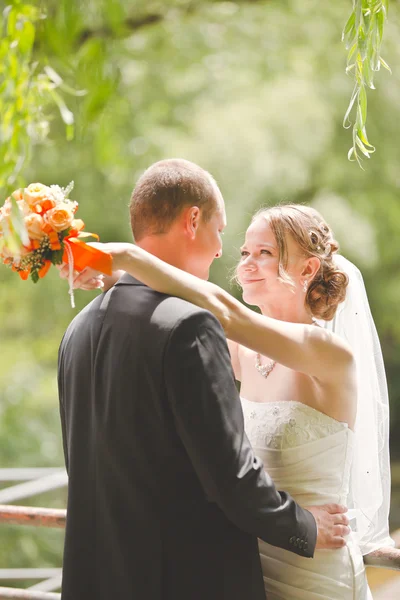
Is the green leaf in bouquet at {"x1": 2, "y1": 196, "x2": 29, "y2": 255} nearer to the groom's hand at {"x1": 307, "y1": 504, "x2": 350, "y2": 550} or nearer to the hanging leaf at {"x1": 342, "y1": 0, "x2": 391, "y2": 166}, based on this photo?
the hanging leaf at {"x1": 342, "y1": 0, "x2": 391, "y2": 166}

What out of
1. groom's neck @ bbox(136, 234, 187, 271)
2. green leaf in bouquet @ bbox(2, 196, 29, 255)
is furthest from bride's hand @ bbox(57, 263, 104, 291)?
green leaf in bouquet @ bbox(2, 196, 29, 255)

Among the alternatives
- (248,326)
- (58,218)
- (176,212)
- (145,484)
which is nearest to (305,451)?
(248,326)

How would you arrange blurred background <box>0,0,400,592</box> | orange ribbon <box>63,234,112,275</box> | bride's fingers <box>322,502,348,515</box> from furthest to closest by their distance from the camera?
1. blurred background <box>0,0,400,592</box>
2. bride's fingers <box>322,502,348,515</box>
3. orange ribbon <box>63,234,112,275</box>

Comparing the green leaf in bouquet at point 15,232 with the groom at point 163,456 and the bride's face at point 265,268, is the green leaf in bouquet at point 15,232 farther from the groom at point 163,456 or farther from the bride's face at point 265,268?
the bride's face at point 265,268

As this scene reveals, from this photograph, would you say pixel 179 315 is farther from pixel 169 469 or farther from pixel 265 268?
pixel 265 268

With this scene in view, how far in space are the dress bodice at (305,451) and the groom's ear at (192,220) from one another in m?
0.63

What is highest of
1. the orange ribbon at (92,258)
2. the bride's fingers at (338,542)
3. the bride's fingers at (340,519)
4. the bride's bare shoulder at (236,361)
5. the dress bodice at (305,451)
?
the orange ribbon at (92,258)

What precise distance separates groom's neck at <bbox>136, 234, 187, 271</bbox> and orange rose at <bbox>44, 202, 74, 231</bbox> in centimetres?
30

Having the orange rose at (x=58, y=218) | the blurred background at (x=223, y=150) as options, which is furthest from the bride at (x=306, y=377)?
the blurred background at (x=223, y=150)

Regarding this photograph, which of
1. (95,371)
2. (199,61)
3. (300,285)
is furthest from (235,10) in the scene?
(95,371)

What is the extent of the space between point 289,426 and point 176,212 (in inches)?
28.9

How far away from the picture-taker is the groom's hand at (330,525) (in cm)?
212

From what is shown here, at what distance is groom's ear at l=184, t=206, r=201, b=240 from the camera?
81.9 inches

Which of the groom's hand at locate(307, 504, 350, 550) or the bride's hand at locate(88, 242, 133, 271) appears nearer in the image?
the bride's hand at locate(88, 242, 133, 271)
